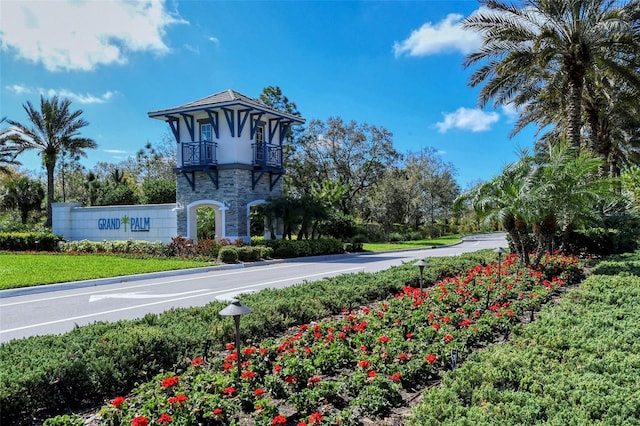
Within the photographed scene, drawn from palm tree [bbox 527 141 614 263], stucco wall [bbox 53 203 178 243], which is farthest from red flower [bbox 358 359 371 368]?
stucco wall [bbox 53 203 178 243]

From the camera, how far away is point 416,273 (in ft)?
36.4

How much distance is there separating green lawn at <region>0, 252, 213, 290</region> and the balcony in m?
7.21

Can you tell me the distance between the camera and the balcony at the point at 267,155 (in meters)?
23.7

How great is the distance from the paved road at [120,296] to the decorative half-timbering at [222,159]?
278 inches

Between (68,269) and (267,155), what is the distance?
38.5 ft

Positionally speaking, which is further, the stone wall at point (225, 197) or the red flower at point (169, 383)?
the stone wall at point (225, 197)

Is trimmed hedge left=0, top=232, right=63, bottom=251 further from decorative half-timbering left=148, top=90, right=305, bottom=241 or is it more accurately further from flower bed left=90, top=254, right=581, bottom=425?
flower bed left=90, top=254, right=581, bottom=425

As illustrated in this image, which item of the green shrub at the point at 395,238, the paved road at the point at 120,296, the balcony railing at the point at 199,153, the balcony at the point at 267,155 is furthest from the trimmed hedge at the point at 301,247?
the green shrub at the point at 395,238

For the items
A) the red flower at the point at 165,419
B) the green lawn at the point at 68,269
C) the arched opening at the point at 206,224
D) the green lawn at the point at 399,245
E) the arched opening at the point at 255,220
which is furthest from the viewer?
the green lawn at the point at 399,245

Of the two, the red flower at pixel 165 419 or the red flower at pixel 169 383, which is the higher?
the red flower at pixel 169 383

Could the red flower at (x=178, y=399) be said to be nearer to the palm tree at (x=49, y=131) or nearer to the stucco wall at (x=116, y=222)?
the stucco wall at (x=116, y=222)

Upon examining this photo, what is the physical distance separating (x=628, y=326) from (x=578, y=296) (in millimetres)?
2532

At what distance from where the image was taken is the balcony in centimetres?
2369

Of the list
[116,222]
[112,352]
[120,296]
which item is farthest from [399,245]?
[112,352]
